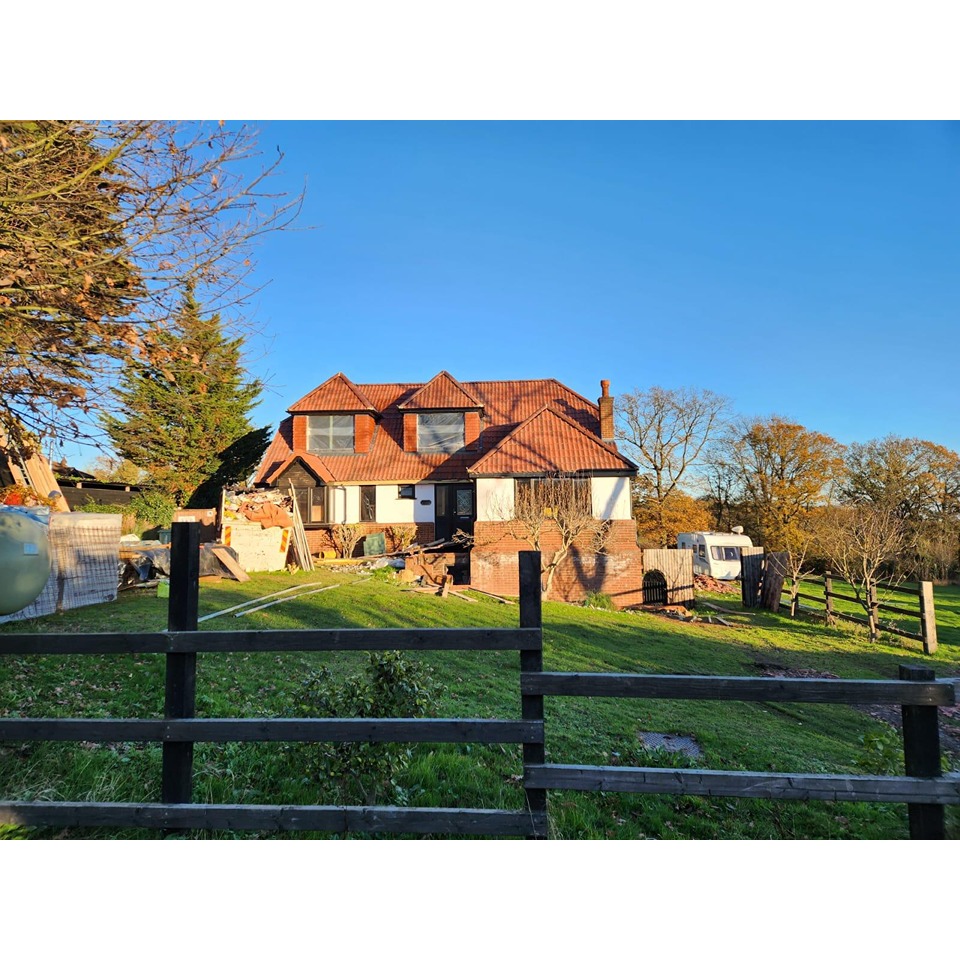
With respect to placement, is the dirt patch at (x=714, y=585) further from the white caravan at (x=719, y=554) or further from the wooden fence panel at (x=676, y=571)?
the wooden fence panel at (x=676, y=571)

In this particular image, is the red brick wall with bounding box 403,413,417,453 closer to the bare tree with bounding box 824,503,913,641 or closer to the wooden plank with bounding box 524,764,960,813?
the bare tree with bounding box 824,503,913,641

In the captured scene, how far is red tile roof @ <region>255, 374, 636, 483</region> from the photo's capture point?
2153cm

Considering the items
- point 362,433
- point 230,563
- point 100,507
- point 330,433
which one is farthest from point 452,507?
point 100,507

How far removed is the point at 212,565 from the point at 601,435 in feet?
52.8

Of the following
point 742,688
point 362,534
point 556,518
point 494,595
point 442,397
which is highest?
point 442,397

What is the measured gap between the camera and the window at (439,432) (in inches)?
1005

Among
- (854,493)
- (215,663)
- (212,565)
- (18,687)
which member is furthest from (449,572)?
(854,493)

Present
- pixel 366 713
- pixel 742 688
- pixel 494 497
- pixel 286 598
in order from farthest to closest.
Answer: pixel 494 497 → pixel 286 598 → pixel 366 713 → pixel 742 688

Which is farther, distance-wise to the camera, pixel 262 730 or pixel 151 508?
pixel 151 508

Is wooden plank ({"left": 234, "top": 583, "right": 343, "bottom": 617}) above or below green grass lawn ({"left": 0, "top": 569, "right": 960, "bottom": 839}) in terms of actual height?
above

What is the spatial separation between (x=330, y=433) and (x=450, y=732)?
24471mm

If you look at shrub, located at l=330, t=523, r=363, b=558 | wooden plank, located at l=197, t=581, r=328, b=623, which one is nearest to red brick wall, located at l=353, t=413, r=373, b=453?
shrub, located at l=330, t=523, r=363, b=558

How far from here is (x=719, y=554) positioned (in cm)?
2828

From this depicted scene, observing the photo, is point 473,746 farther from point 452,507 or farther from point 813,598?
point 813,598
